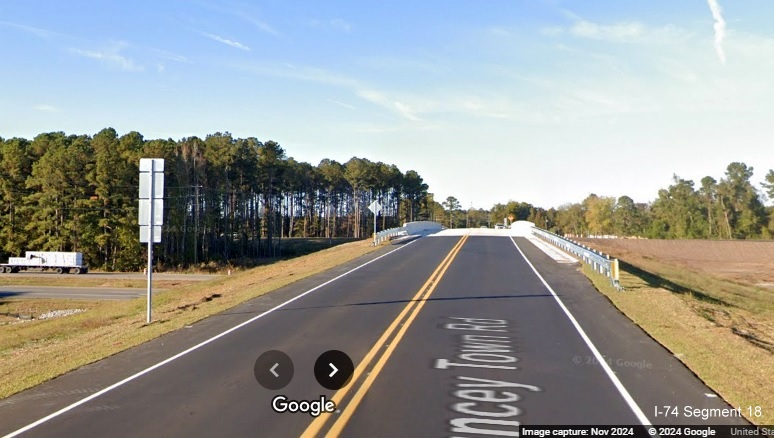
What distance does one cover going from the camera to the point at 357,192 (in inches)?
5719

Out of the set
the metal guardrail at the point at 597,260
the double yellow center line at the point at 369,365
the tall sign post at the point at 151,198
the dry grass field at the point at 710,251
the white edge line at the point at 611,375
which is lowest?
the dry grass field at the point at 710,251

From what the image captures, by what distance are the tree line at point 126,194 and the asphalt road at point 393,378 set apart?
6433 cm

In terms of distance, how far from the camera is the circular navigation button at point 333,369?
10.0 m

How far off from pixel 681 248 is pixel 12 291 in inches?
3348

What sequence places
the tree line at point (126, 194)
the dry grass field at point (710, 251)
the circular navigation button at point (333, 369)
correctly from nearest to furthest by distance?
the circular navigation button at point (333, 369) → the tree line at point (126, 194) → the dry grass field at point (710, 251)

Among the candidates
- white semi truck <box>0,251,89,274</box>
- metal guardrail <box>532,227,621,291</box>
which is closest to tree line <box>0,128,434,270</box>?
white semi truck <box>0,251,89,274</box>

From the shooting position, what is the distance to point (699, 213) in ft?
440

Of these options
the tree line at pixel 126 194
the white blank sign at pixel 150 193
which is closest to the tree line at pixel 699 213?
the tree line at pixel 126 194

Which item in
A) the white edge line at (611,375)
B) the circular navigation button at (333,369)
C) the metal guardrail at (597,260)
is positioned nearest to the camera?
the white edge line at (611,375)

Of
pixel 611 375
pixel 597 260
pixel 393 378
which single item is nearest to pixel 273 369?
pixel 393 378

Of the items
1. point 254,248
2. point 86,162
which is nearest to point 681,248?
point 254,248

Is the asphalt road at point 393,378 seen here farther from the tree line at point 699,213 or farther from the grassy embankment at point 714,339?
the tree line at point 699,213

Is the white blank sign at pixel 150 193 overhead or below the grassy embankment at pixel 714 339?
overhead

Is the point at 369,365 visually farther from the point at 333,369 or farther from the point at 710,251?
the point at 710,251
